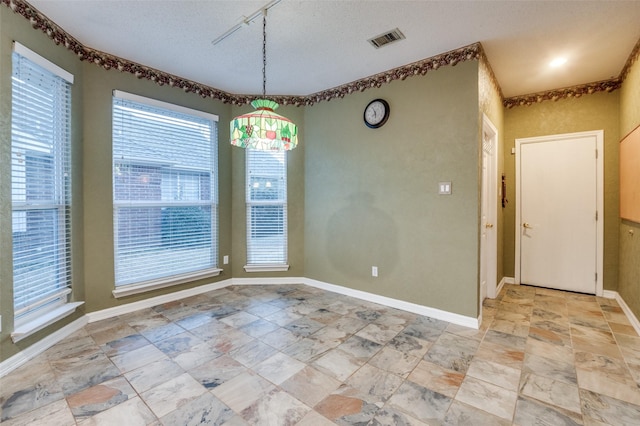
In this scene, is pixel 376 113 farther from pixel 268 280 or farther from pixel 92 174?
pixel 92 174

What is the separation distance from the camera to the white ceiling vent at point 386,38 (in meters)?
2.49

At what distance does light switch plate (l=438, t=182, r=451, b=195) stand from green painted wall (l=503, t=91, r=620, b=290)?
194cm

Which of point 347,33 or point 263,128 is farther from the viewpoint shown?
point 347,33

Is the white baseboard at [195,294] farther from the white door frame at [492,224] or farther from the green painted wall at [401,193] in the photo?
the white door frame at [492,224]

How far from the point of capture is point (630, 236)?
9.87 ft

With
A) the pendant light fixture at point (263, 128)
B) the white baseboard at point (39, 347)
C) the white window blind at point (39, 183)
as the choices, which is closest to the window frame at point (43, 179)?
the white window blind at point (39, 183)

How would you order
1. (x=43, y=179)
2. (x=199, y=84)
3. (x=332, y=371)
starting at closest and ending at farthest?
(x=332, y=371), (x=43, y=179), (x=199, y=84)

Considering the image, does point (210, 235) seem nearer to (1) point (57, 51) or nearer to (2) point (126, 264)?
(2) point (126, 264)

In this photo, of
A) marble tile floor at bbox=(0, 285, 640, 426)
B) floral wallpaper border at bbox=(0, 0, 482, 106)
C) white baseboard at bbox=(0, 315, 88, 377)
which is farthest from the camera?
floral wallpaper border at bbox=(0, 0, 482, 106)

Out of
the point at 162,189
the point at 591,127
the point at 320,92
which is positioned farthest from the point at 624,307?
the point at 162,189

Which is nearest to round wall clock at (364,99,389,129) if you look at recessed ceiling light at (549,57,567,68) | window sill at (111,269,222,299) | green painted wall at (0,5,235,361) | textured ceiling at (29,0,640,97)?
textured ceiling at (29,0,640,97)

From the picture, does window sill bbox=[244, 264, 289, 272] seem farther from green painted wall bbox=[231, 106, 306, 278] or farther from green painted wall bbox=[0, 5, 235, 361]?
green painted wall bbox=[0, 5, 235, 361]

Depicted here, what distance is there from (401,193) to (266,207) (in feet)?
6.35

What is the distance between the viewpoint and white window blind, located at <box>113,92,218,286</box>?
9.96 feet
